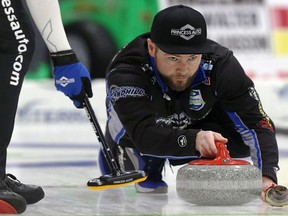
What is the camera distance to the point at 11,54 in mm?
2850

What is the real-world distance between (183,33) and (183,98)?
37cm

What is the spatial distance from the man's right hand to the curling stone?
0.02 metres

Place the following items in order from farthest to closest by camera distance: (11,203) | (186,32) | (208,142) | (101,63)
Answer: (101,63) → (186,32) → (208,142) → (11,203)

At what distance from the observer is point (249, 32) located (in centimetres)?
777

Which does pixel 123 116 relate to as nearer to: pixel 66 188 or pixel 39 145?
pixel 66 188

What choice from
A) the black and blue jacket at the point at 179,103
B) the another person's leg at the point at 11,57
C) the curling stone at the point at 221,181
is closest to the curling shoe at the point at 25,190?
the another person's leg at the point at 11,57

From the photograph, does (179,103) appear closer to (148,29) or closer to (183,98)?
(183,98)

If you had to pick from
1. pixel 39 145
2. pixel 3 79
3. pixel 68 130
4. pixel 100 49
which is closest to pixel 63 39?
pixel 3 79

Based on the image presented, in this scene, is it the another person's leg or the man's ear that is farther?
the man's ear

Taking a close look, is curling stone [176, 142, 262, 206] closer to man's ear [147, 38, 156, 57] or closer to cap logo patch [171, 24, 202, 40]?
cap logo patch [171, 24, 202, 40]

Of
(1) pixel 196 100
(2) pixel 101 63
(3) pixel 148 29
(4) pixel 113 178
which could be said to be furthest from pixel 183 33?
(2) pixel 101 63

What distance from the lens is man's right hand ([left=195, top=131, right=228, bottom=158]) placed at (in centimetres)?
288

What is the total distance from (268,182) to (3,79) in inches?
40.0

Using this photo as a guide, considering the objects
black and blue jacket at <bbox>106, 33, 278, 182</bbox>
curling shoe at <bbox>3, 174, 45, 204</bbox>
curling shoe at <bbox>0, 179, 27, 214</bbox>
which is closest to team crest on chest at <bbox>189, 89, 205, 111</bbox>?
black and blue jacket at <bbox>106, 33, 278, 182</bbox>
